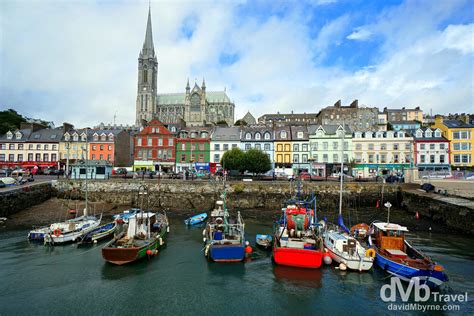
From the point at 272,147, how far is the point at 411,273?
43.5 m

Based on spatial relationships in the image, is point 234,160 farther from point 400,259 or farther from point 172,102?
point 172,102

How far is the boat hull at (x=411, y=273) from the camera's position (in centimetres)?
1348

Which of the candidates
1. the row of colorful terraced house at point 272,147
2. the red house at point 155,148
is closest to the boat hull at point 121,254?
the row of colorful terraced house at point 272,147

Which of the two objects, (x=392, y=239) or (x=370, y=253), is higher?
(x=392, y=239)

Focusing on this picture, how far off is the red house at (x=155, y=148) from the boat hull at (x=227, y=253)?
142 feet

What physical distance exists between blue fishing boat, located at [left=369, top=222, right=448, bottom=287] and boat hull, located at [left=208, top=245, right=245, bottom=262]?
8.59m

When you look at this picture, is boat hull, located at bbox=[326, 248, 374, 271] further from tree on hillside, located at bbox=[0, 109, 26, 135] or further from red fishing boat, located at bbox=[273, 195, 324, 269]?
tree on hillside, located at bbox=[0, 109, 26, 135]

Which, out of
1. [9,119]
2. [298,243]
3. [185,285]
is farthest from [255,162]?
[9,119]

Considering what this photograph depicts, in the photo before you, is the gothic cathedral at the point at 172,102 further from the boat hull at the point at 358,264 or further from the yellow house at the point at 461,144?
the boat hull at the point at 358,264

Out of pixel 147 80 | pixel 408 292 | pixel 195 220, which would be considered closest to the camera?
pixel 408 292

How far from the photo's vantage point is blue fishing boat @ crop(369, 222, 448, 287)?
1368 cm

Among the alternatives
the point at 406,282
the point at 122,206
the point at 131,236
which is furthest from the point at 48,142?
the point at 406,282

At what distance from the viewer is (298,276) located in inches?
623

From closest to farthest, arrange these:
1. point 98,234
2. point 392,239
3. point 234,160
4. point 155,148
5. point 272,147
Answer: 1. point 392,239
2. point 98,234
3. point 234,160
4. point 272,147
5. point 155,148
